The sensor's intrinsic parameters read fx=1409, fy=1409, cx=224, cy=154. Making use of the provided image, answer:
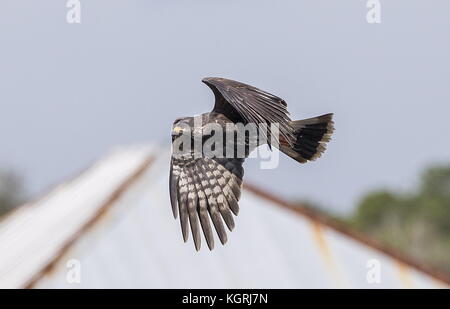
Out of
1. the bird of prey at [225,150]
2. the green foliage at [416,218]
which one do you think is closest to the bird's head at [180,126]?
the bird of prey at [225,150]

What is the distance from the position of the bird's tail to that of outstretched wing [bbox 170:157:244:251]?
0.44 meters

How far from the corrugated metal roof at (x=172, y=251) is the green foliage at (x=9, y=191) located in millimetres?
34392

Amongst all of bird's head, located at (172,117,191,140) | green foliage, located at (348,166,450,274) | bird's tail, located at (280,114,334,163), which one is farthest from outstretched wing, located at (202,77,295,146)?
green foliage, located at (348,166,450,274)

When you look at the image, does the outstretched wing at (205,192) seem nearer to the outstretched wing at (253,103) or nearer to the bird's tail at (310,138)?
the bird's tail at (310,138)

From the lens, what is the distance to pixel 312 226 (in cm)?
1716

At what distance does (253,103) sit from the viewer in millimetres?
9859

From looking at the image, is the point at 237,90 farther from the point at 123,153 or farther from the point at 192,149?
the point at 123,153

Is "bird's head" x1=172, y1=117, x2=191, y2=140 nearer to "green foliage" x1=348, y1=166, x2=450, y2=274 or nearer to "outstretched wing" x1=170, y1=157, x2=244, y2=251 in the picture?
"outstretched wing" x1=170, y1=157, x2=244, y2=251

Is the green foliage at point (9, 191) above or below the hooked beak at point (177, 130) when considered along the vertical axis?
below

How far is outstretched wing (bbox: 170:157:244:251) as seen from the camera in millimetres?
10422

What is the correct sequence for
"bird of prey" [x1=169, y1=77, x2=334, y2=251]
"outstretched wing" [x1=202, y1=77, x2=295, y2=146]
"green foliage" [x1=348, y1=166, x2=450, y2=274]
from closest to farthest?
1. "outstretched wing" [x1=202, y1=77, x2=295, y2=146]
2. "bird of prey" [x1=169, y1=77, x2=334, y2=251]
3. "green foliage" [x1=348, y1=166, x2=450, y2=274]

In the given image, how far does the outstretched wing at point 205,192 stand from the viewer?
10.4 meters

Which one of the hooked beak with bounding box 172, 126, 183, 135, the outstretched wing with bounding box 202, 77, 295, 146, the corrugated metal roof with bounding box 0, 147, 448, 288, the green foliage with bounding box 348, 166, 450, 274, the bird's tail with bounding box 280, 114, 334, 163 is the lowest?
the green foliage with bounding box 348, 166, 450, 274

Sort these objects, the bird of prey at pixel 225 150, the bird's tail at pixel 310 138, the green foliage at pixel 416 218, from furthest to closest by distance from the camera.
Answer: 1. the green foliage at pixel 416 218
2. the bird's tail at pixel 310 138
3. the bird of prey at pixel 225 150
